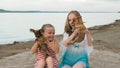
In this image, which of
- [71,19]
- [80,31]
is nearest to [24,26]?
[71,19]

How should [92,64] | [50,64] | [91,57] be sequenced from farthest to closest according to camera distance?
[91,57], [92,64], [50,64]

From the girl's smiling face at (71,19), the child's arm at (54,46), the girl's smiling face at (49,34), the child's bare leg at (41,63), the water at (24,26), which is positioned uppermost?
the girl's smiling face at (71,19)

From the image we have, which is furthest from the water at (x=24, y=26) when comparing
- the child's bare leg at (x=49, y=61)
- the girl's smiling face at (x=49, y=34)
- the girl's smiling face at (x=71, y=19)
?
the child's bare leg at (x=49, y=61)

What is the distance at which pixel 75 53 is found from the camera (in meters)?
6.66

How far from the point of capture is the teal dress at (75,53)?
6.63 metres

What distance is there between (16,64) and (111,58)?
8.30 feet

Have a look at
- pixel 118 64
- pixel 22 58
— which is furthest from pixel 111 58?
pixel 22 58

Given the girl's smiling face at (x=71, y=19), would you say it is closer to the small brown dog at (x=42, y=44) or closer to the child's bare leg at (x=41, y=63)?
the small brown dog at (x=42, y=44)

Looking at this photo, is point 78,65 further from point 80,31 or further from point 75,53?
point 80,31

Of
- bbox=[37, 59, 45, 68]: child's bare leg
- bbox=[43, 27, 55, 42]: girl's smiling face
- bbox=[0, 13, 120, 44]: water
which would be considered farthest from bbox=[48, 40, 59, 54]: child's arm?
bbox=[0, 13, 120, 44]: water

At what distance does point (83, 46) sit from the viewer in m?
6.71

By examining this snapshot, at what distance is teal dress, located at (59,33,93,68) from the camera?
21.8ft

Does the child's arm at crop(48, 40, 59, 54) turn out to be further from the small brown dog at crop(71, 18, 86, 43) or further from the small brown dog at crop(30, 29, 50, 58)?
the small brown dog at crop(71, 18, 86, 43)

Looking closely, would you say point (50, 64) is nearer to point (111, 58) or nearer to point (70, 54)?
point (70, 54)
